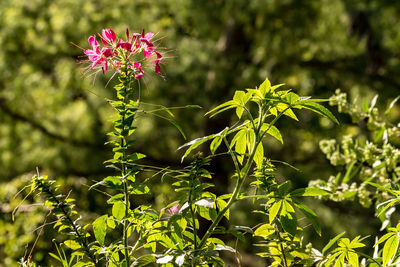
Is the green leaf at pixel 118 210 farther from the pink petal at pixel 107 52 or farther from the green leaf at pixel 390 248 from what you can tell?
the green leaf at pixel 390 248

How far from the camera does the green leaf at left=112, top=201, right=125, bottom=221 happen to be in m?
0.65

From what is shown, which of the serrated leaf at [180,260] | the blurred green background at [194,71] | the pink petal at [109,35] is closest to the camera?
the serrated leaf at [180,260]

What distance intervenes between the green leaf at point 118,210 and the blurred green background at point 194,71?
3.65 meters

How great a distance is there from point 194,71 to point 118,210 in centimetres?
392

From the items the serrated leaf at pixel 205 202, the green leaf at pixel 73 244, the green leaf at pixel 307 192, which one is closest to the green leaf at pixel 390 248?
the green leaf at pixel 307 192

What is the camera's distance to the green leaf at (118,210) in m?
0.65

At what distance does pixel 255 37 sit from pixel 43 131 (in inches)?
92.1

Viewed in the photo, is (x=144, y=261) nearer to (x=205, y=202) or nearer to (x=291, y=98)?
(x=205, y=202)

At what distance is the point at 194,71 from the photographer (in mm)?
4516

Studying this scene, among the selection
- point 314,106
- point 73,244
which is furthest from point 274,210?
point 73,244

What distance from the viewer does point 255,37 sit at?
5445 mm

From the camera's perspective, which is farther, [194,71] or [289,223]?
[194,71]

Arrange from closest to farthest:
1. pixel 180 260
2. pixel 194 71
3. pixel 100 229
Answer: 1. pixel 180 260
2. pixel 100 229
3. pixel 194 71

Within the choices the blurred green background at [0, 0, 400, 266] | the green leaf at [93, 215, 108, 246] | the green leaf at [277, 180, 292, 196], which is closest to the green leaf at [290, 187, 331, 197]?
the green leaf at [277, 180, 292, 196]
